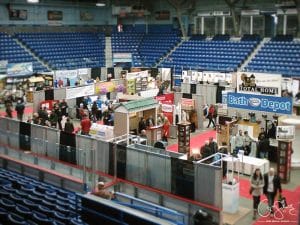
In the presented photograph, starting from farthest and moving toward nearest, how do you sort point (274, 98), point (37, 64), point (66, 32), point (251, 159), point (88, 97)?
point (66, 32) → point (37, 64) → point (88, 97) → point (274, 98) → point (251, 159)

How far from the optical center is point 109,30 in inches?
1805

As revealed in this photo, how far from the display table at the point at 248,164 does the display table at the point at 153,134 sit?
15.7ft

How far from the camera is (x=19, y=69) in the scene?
3350 centimetres

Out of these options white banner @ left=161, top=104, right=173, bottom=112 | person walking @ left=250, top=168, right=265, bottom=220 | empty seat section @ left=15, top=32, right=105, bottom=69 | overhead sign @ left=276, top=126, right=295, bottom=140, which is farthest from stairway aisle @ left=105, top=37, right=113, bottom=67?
person walking @ left=250, top=168, right=265, bottom=220

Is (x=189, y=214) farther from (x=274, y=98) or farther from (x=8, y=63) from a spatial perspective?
(x=8, y=63)

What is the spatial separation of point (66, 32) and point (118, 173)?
102 ft

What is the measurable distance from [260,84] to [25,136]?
9.59m

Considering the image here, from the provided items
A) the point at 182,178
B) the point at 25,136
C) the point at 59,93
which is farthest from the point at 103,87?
the point at 182,178

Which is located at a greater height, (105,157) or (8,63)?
(8,63)

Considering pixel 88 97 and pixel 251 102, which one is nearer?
pixel 251 102

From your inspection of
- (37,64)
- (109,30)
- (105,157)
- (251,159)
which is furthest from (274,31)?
(105,157)

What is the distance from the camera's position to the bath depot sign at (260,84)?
17797mm

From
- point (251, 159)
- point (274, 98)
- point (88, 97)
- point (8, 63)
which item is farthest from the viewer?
point (8, 63)

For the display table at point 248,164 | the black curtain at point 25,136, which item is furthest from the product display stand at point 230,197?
the black curtain at point 25,136
